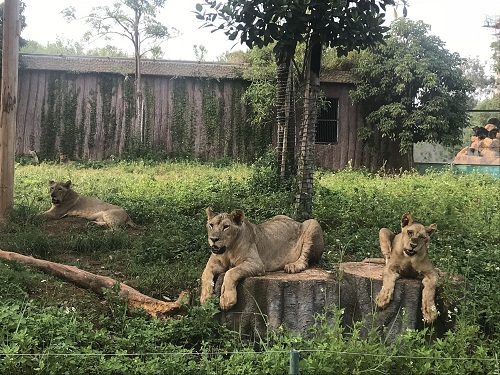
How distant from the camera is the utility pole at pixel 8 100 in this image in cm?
1043

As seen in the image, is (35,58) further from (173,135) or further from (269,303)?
(269,303)

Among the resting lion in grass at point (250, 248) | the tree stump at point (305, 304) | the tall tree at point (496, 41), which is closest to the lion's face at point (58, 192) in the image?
the resting lion in grass at point (250, 248)

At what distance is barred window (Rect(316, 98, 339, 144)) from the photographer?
2262 centimetres

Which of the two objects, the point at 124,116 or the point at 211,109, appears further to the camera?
the point at 211,109

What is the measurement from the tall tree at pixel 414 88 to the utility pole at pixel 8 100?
13.2 meters

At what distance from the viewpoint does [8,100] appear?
10.5 metres

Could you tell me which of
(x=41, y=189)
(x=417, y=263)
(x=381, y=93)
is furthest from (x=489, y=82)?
(x=417, y=263)

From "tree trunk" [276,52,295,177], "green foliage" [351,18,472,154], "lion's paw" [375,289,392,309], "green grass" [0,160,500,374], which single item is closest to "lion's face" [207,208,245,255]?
"green grass" [0,160,500,374]

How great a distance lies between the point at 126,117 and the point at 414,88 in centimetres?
1017

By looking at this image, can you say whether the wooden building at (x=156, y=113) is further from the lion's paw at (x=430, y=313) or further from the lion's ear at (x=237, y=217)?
the lion's paw at (x=430, y=313)

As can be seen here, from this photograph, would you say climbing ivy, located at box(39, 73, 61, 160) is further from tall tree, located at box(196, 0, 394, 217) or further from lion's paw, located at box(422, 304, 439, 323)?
lion's paw, located at box(422, 304, 439, 323)

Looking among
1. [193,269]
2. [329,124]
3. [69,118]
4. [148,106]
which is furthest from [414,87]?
[193,269]

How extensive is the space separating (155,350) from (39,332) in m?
0.94

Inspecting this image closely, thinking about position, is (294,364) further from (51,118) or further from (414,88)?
(51,118)
